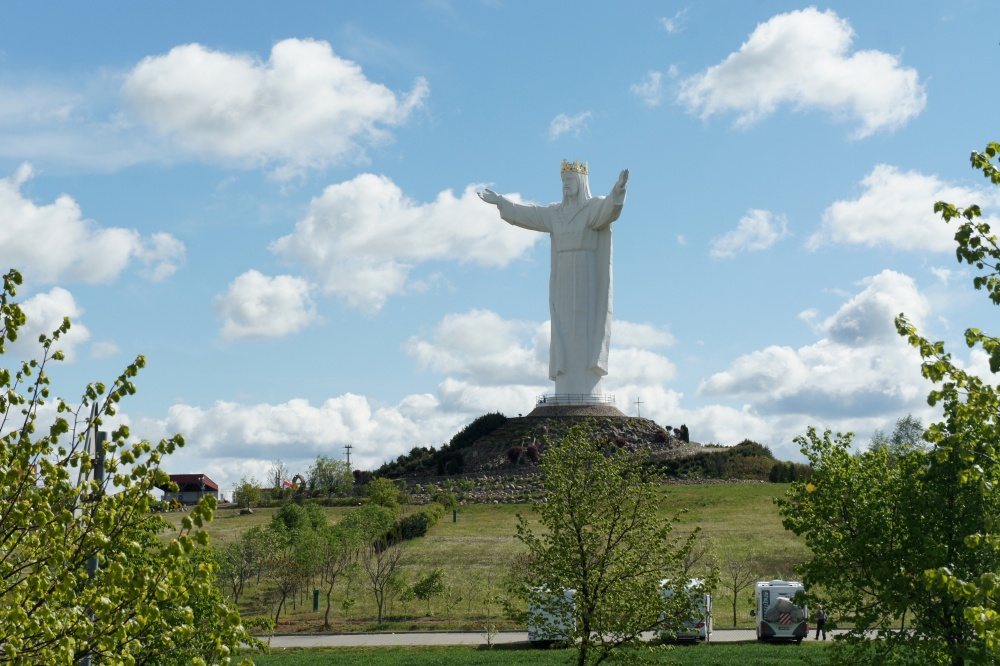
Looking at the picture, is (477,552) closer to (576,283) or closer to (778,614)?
(778,614)

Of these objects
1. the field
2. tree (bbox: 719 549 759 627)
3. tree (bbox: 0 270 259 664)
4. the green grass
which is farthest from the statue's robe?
tree (bbox: 0 270 259 664)

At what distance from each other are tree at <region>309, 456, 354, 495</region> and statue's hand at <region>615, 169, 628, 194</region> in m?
21.8

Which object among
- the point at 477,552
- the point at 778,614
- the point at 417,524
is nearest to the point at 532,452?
the point at 417,524

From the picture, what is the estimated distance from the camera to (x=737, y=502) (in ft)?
157

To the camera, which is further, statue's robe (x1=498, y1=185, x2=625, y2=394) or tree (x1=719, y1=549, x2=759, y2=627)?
statue's robe (x1=498, y1=185, x2=625, y2=394)

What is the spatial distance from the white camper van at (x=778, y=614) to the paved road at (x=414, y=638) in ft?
3.12

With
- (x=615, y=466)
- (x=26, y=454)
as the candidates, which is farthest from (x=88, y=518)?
(x=615, y=466)

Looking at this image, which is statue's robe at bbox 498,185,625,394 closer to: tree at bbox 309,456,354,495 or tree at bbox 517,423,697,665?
tree at bbox 309,456,354,495

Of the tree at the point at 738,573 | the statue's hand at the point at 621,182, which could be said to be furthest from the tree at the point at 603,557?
the statue's hand at the point at 621,182

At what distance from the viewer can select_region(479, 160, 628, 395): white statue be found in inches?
2238

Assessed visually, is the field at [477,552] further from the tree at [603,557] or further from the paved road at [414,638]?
the tree at [603,557]

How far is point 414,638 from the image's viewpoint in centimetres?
2827

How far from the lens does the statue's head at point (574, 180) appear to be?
56750mm

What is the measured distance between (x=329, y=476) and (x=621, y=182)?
77.8ft
